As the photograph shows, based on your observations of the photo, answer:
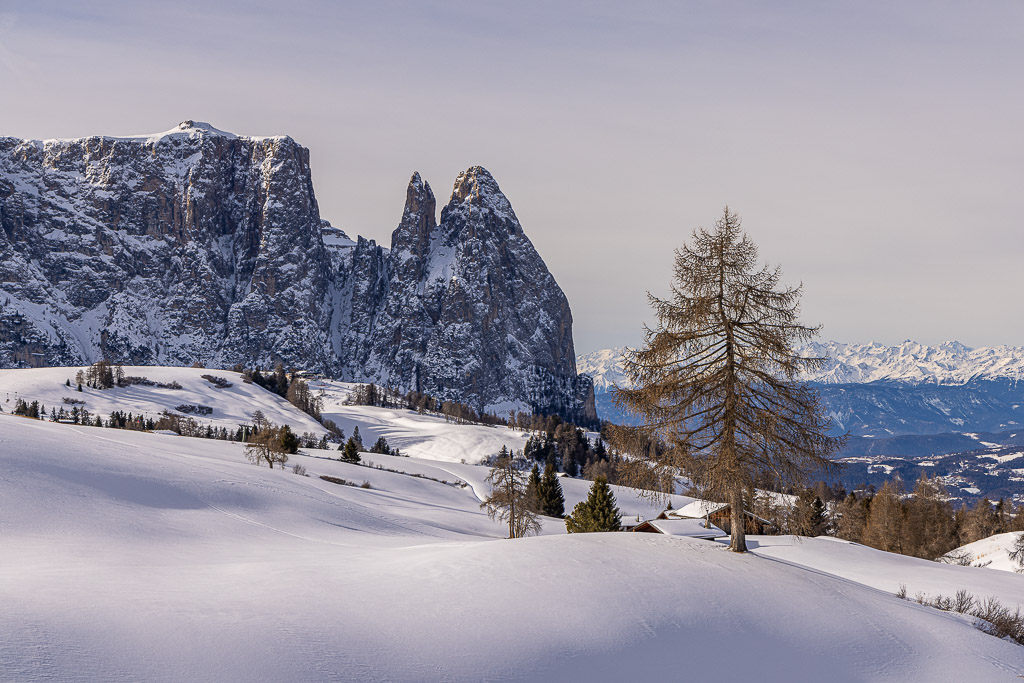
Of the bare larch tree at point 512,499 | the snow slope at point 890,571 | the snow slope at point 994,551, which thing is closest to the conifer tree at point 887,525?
the snow slope at point 994,551

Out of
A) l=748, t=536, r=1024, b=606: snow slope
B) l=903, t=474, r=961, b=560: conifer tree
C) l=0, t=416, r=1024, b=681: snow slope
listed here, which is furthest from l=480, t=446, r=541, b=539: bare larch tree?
l=903, t=474, r=961, b=560: conifer tree

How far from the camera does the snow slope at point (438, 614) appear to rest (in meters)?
11.1

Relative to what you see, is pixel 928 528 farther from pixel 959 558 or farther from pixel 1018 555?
pixel 1018 555

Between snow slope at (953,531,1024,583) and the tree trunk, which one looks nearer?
the tree trunk

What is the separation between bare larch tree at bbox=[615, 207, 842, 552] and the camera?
21.1 meters

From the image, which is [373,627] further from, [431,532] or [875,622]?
[431,532]

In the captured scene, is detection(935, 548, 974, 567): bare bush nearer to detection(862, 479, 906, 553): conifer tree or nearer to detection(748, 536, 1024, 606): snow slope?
detection(862, 479, 906, 553): conifer tree

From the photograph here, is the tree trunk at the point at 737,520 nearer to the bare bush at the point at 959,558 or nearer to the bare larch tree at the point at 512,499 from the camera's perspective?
the bare larch tree at the point at 512,499

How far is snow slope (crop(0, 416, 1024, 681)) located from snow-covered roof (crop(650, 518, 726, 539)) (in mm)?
49456

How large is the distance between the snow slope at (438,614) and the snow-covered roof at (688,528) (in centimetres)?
4946

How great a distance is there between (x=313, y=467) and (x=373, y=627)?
7629cm

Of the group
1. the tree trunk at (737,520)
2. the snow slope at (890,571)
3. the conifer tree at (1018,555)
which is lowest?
the conifer tree at (1018,555)

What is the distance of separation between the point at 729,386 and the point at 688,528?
57.5 meters

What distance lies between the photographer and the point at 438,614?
14094 millimetres
